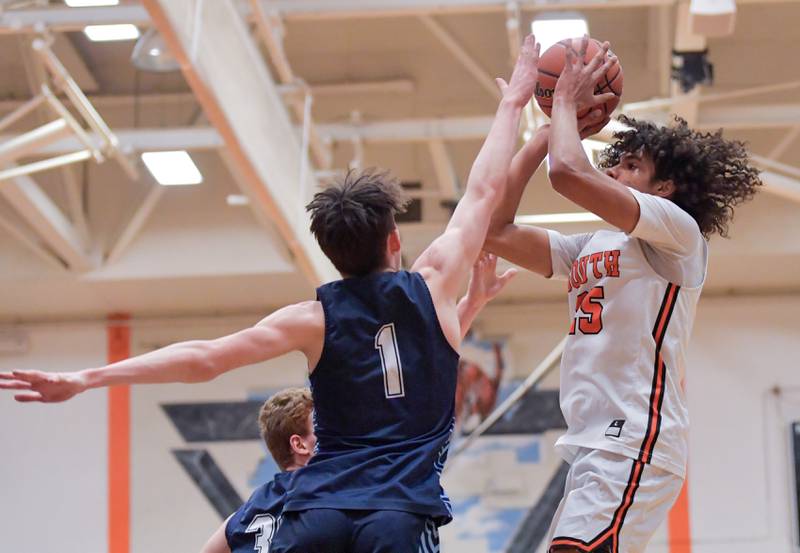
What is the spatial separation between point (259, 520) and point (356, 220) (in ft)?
4.29

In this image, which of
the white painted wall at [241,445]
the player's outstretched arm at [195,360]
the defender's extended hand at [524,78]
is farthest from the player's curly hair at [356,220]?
the white painted wall at [241,445]

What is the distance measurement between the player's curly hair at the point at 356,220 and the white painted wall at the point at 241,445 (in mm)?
9641

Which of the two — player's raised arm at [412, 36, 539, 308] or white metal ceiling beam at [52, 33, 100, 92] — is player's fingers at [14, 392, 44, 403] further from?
white metal ceiling beam at [52, 33, 100, 92]

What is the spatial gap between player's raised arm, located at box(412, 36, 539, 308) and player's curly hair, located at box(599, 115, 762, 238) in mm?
422

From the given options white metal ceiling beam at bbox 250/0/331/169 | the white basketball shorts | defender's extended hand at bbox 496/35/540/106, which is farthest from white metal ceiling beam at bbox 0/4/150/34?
the white basketball shorts

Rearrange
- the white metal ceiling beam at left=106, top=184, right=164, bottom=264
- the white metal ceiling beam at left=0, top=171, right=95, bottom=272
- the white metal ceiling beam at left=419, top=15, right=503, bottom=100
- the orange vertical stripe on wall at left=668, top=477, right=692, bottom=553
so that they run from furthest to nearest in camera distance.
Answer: the orange vertical stripe on wall at left=668, top=477, right=692, bottom=553 < the white metal ceiling beam at left=106, top=184, right=164, bottom=264 < the white metal ceiling beam at left=0, top=171, right=95, bottom=272 < the white metal ceiling beam at left=419, top=15, right=503, bottom=100

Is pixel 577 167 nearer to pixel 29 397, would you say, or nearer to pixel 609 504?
pixel 609 504

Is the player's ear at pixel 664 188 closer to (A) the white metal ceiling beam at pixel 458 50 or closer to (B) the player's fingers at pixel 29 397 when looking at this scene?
(B) the player's fingers at pixel 29 397

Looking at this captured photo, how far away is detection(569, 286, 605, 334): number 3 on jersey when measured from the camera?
4.00 meters

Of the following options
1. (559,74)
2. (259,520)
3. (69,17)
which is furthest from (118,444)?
(559,74)

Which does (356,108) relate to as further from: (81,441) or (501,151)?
(501,151)

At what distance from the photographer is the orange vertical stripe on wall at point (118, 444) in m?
13.3

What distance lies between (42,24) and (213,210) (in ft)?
12.3

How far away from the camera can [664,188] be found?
4145 millimetres
